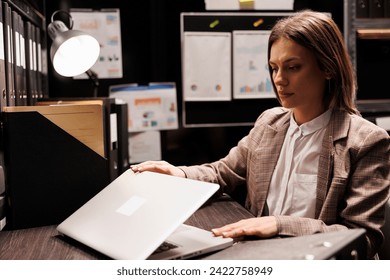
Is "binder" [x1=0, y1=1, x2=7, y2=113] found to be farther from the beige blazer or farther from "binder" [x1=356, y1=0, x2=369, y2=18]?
"binder" [x1=356, y1=0, x2=369, y2=18]

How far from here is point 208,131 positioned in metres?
2.34

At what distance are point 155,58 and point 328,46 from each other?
3.94ft

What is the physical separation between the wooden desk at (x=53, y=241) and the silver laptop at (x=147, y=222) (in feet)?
Answer: 0.07

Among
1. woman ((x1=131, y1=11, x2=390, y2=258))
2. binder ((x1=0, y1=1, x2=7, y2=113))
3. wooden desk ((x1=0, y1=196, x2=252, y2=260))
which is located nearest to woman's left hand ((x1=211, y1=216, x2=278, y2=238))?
woman ((x1=131, y1=11, x2=390, y2=258))

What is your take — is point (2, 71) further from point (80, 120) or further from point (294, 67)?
point (294, 67)

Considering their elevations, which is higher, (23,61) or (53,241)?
(23,61)

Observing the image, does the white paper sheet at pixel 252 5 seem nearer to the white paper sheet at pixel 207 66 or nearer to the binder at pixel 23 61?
the white paper sheet at pixel 207 66

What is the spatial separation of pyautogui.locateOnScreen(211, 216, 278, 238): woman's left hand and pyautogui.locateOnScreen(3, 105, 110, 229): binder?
401 mm

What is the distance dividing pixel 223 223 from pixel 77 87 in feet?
4.51

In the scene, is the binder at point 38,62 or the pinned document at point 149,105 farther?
the pinned document at point 149,105

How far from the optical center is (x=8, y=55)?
1.28m

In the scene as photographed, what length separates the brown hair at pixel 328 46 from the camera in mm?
1176

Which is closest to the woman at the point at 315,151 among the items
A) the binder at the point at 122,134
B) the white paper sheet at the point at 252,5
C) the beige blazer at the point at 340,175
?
the beige blazer at the point at 340,175

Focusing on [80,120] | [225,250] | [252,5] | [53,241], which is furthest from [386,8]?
[53,241]
